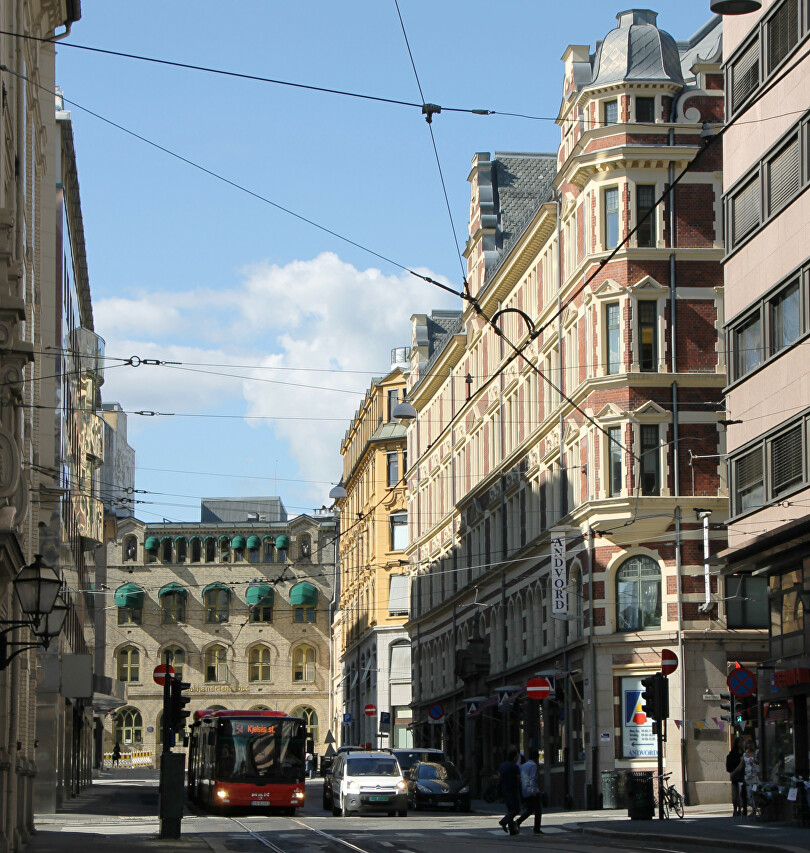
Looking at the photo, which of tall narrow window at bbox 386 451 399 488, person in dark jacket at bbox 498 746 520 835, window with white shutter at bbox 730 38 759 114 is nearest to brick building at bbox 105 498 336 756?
tall narrow window at bbox 386 451 399 488

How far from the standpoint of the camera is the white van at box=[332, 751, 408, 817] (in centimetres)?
3784

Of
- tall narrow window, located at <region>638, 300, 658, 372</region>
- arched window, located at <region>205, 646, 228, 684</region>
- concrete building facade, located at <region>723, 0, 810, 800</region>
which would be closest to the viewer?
concrete building facade, located at <region>723, 0, 810, 800</region>

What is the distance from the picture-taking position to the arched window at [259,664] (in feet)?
357

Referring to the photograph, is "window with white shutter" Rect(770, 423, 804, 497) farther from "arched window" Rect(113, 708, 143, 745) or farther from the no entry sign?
"arched window" Rect(113, 708, 143, 745)

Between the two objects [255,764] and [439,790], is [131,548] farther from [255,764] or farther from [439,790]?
[255,764]

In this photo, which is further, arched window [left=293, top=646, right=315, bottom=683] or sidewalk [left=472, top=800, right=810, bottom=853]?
arched window [left=293, top=646, right=315, bottom=683]

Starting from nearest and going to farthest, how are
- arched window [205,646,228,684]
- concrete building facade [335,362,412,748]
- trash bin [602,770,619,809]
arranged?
trash bin [602,770,619,809]
concrete building facade [335,362,412,748]
arched window [205,646,228,684]

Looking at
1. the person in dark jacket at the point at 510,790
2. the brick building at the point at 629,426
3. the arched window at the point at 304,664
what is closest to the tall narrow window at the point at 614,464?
Answer: the brick building at the point at 629,426

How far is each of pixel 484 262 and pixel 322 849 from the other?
37288 millimetres

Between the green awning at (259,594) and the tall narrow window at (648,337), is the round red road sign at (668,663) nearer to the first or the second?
the tall narrow window at (648,337)

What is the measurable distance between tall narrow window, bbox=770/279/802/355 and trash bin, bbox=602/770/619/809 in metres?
13.8

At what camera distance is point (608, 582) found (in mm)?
43125

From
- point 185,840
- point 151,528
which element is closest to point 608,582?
point 185,840

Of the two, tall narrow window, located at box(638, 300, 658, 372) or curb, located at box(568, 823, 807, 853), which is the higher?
tall narrow window, located at box(638, 300, 658, 372)
